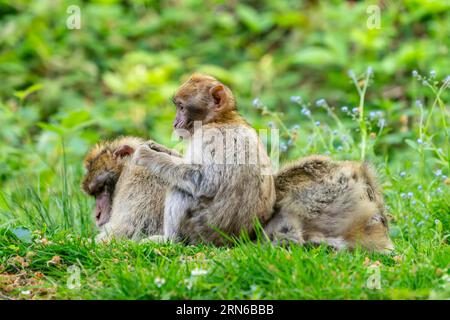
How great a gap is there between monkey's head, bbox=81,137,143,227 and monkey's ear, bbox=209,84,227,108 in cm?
101

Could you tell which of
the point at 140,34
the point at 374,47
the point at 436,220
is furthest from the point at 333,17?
the point at 436,220

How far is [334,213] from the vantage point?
21.5ft

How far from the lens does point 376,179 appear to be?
6867 mm

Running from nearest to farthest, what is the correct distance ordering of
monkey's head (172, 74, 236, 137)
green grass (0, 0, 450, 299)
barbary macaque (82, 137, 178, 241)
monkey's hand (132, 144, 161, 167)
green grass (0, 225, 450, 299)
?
green grass (0, 225, 450, 299) < green grass (0, 0, 450, 299) < monkey's hand (132, 144, 161, 167) < monkey's head (172, 74, 236, 137) < barbary macaque (82, 137, 178, 241)

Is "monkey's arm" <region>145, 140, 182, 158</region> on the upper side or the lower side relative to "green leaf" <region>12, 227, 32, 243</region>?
upper

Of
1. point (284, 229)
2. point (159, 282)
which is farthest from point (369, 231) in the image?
point (159, 282)

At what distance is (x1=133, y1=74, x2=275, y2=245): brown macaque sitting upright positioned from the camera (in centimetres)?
634

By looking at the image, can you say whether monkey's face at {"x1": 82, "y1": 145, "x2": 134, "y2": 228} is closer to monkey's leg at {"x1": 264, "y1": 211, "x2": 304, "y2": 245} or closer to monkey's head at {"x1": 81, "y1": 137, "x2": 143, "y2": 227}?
monkey's head at {"x1": 81, "y1": 137, "x2": 143, "y2": 227}

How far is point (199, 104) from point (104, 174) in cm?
118

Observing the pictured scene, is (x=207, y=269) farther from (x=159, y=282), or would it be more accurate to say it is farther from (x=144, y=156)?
(x=144, y=156)

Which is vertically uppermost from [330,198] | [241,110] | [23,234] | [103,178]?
[241,110]

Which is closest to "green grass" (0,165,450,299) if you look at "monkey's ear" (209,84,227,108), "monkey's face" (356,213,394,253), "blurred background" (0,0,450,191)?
"monkey's face" (356,213,394,253)
